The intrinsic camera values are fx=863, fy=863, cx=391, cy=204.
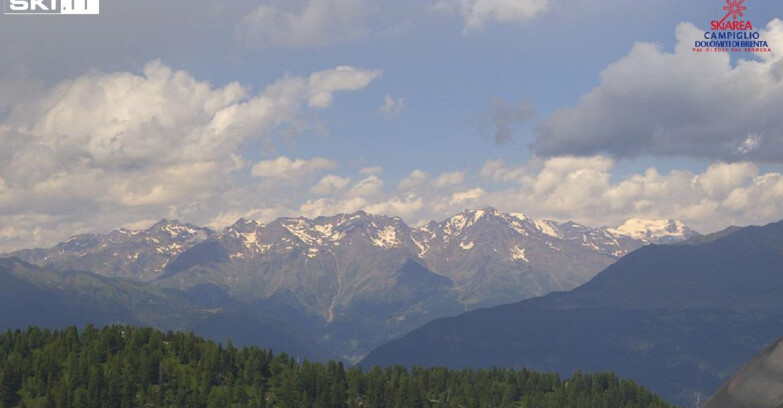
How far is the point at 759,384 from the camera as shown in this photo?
17.5 meters

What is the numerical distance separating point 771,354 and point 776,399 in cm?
91

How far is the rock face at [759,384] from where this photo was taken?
679 inches

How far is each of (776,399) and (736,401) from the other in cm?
76

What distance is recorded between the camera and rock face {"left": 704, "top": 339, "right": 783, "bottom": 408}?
56.5 feet

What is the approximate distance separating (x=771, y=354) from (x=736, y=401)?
1188mm

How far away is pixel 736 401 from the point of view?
17516 millimetres

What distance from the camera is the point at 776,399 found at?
1714cm

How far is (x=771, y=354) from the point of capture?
17.5 metres
